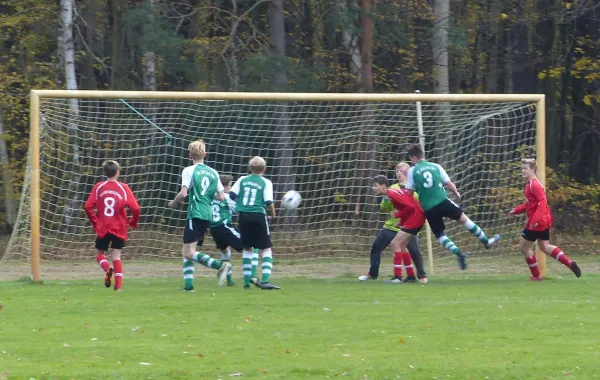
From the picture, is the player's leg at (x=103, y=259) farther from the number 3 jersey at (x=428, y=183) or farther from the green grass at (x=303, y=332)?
the number 3 jersey at (x=428, y=183)

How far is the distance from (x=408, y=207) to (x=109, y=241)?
3.66m

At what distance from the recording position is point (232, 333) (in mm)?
8438

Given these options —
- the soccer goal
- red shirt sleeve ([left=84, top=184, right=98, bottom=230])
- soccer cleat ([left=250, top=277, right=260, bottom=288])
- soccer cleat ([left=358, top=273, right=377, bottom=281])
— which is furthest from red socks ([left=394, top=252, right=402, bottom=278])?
red shirt sleeve ([left=84, top=184, right=98, bottom=230])

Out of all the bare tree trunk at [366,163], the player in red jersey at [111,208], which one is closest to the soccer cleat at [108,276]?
the player in red jersey at [111,208]

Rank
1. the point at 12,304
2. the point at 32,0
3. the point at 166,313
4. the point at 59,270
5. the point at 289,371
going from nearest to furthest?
the point at 289,371
the point at 166,313
the point at 12,304
the point at 59,270
the point at 32,0

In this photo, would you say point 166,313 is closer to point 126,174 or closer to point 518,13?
→ point 126,174

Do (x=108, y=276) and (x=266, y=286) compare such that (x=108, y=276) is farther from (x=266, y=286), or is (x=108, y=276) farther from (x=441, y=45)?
(x=441, y=45)

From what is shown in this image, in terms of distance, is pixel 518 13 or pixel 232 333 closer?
pixel 232 333

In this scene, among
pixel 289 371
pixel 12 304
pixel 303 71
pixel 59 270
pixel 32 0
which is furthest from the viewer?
pixel 32 0

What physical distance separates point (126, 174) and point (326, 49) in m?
9.03

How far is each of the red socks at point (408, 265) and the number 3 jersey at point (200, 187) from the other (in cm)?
280

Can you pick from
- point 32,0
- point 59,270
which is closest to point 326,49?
point 32,0

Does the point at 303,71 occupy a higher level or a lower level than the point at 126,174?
higher

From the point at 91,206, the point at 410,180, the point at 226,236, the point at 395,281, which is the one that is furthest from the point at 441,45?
the point at 91,206
